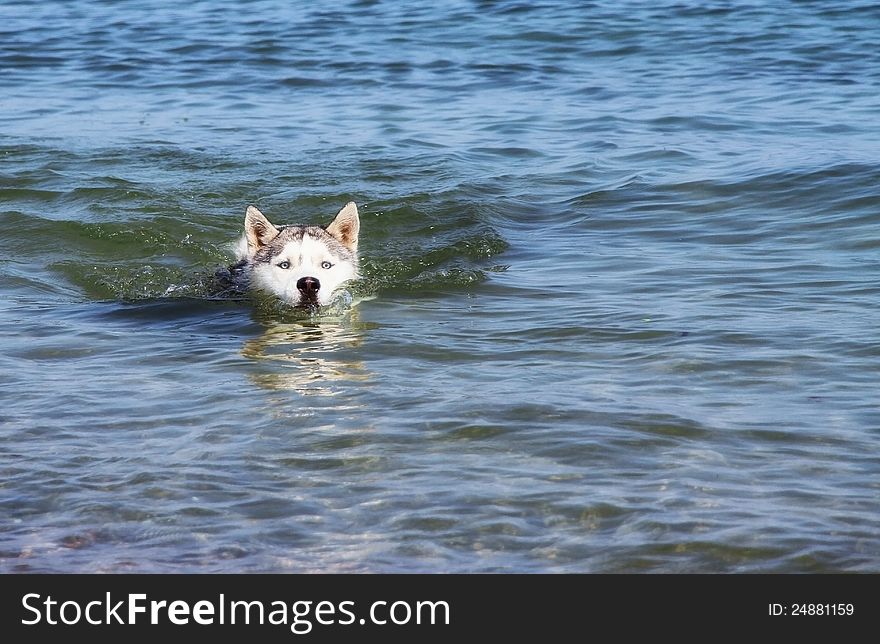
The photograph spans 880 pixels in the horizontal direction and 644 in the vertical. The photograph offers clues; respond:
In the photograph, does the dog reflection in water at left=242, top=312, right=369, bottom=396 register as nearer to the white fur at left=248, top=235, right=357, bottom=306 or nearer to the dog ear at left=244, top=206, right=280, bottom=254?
the white fur at left=248, top=235, right=357, bottom=306

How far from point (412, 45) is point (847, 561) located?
17546mm

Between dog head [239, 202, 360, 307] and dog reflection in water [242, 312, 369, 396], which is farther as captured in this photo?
dog head [239, 202, 360, 307]

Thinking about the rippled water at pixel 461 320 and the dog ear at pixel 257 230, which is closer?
the rippled water at pixel 461 320

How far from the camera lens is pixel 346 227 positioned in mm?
9859

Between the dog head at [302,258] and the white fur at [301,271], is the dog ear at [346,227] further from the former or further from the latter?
the white fur at [301,271]

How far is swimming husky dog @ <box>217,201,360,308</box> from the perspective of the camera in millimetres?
8930

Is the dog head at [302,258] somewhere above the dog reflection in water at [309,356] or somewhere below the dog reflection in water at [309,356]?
above

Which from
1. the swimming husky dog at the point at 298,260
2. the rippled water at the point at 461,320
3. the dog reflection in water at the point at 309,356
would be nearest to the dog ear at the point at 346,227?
the swimming husky dog at the point at 298,260

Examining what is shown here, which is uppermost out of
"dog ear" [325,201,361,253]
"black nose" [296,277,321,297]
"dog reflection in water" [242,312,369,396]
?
"dog ear" [325,201,361,253]

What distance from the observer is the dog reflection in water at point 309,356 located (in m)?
7.34

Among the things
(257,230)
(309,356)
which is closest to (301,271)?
(257,230)

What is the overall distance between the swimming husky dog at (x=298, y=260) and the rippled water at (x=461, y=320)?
19 cm

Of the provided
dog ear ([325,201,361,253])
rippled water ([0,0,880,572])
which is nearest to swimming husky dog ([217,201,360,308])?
dog ear ([325,201,361,253])
